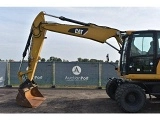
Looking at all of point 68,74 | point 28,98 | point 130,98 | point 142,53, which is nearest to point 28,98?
point 28,98

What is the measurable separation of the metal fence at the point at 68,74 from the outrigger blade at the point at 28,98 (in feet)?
19.0

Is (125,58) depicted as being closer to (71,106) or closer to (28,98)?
(71,106)

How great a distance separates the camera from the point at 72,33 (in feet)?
35.7

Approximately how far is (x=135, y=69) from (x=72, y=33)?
2.88 m

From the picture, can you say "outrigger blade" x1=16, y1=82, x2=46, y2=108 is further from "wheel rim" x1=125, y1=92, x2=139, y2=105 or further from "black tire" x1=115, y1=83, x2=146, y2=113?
"wheel rim" x1=125, y1=92, x2=139, y2=105

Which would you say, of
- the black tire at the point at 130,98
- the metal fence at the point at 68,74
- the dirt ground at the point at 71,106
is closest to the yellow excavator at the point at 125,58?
the black tire at the point at 130,98

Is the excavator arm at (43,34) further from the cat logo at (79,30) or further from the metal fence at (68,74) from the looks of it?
the metal fence at (68,74)

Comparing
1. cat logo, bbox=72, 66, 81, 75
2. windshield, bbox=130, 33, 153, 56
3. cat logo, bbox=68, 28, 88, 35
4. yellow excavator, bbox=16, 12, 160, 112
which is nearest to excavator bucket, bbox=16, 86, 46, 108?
yellow excavator, bbox=16, 12, 160, 112

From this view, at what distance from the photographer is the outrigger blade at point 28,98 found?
9.84m

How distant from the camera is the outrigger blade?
9840 mm

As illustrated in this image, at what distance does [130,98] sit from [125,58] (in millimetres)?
1520

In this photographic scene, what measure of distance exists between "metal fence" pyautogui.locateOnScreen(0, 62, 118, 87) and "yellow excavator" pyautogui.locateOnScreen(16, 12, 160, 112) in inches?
203

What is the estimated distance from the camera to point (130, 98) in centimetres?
925

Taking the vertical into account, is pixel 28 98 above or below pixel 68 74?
below
